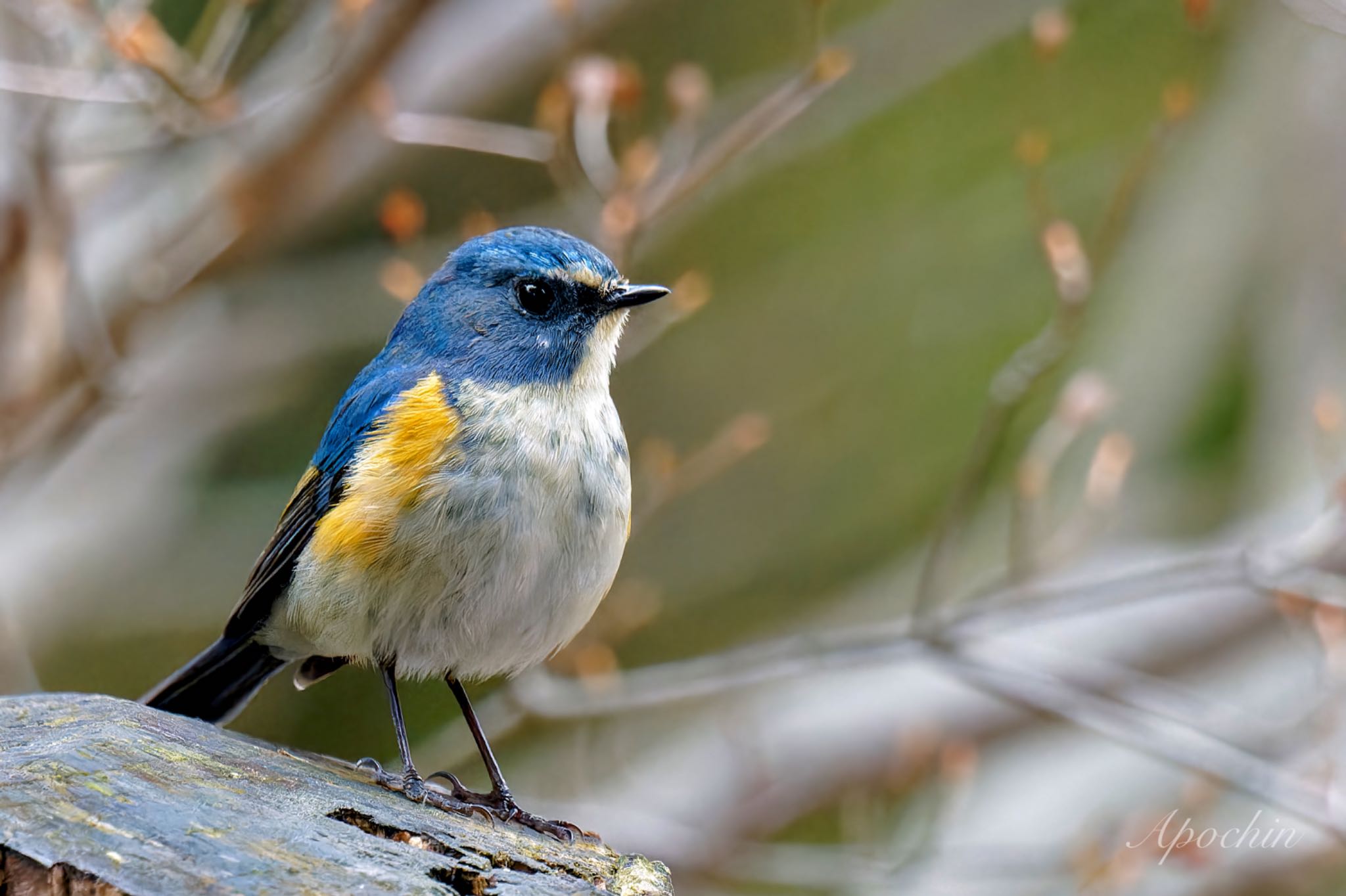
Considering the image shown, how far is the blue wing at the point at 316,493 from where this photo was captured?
2.80m

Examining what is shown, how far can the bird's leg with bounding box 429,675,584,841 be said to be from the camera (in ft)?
8.32

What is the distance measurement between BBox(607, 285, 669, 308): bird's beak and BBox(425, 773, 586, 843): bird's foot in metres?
1.10

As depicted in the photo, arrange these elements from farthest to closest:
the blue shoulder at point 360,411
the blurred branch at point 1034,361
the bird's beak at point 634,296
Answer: the blurred branch at point 1034,361 → the bird's beak at point 634,296 → the blue shoulder at point 360,411

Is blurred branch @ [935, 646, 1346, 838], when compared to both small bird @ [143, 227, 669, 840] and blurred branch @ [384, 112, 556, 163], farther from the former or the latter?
blurred branch @ [384, 112, 556, 163]

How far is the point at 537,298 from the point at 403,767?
106cm

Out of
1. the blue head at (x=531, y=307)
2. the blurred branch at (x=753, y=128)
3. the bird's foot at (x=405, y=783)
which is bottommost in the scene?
the bird's foot at (x=405, y=783)

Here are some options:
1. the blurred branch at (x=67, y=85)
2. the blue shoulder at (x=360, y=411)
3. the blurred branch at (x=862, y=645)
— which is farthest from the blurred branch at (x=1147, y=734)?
the blurred branch at (x=67, y=85)

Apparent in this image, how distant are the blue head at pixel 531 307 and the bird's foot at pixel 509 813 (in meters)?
0.89

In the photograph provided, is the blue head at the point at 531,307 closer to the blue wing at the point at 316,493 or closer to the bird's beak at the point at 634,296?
the bird's beak at the point at 634,296

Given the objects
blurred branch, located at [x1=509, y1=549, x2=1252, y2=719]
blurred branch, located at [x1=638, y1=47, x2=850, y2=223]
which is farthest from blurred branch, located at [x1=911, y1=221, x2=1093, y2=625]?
blurred branch, located at [x1=638, y1=47, x2=850, y2=223]

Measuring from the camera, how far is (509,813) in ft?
8.62

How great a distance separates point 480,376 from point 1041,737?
14.0 ft
